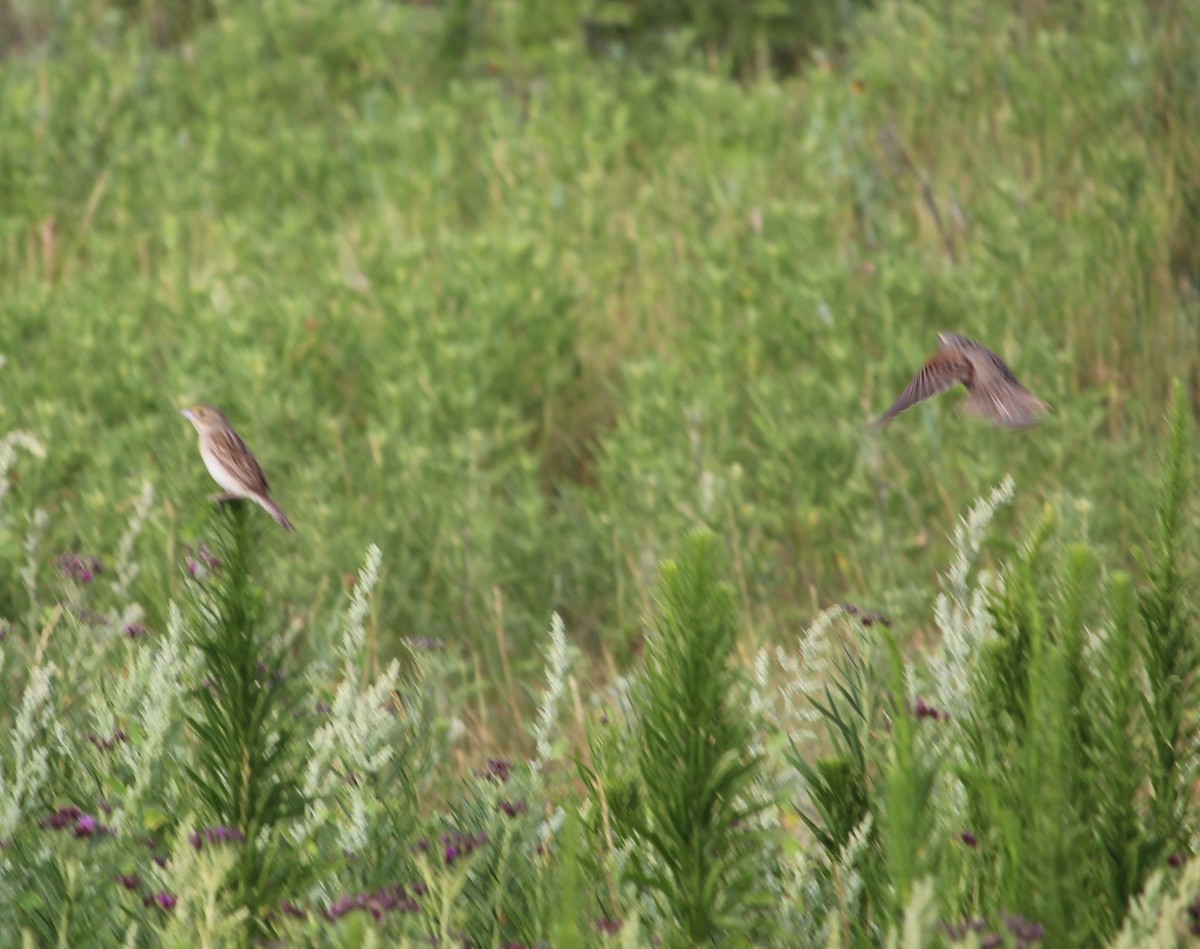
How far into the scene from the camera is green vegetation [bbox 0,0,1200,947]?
2061 millimetres

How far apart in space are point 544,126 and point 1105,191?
295 centimetres

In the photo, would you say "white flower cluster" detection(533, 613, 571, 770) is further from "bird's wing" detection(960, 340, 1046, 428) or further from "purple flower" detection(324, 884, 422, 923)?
"bird's wing" detection(960, 340, 1046, 428)

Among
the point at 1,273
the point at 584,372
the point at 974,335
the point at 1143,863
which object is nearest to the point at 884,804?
the point at 1143,863

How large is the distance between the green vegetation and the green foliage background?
0.08 ft

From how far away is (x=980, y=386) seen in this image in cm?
317

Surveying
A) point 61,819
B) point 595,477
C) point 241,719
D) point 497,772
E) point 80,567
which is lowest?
point 595,477

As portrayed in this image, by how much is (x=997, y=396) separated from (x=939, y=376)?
0.11 m

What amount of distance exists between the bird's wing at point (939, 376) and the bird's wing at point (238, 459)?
1.17 metres

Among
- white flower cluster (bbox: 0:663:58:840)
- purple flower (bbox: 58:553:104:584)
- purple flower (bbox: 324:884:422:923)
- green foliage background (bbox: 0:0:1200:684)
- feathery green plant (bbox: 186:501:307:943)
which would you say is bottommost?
green foliage background (bbox: 0:0:1200:684)

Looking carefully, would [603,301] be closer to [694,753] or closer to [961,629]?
[961,629]

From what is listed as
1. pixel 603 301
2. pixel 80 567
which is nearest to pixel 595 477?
pixel 603 301

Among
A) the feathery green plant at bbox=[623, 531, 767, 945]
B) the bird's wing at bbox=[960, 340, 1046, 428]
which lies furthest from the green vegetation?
the bird's wing at bbox=[960, 340, 1046, 428]

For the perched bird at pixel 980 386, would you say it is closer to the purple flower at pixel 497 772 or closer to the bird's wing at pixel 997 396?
the bird's wing at pixel 997 396

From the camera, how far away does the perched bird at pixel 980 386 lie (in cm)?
Result: 303
